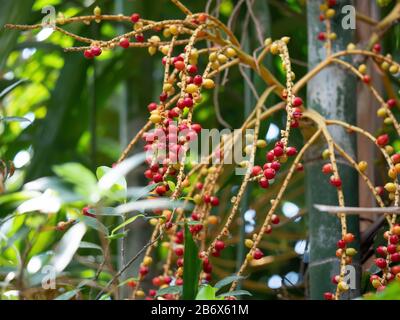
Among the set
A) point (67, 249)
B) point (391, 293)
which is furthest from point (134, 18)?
point (391, 293)

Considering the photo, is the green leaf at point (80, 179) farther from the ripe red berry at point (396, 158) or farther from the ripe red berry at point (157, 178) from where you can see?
the ripe red berry at point (396, 158)

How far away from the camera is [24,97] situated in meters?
2.36

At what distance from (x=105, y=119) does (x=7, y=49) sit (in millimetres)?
1655

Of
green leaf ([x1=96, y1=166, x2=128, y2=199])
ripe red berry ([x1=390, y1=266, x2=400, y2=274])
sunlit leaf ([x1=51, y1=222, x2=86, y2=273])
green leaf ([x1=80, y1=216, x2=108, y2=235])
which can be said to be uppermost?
green leaf ([x1=96, y1=166, x2=128, y2=199])

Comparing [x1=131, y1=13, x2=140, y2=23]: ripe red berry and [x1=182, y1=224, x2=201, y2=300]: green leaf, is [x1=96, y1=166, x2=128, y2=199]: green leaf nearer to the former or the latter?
[x1=182, y1=224, x2=201, y2=300]: green leaf

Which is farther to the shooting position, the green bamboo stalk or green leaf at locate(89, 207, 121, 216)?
the green bamboo stalk

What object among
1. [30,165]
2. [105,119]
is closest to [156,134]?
[30,165]

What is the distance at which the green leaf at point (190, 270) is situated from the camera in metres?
0.91

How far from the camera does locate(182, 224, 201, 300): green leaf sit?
0.91 m

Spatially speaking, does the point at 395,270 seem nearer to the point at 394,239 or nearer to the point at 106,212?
the point at 394,239

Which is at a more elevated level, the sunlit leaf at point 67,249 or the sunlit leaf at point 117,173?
the sunlit leaf at point 117,173

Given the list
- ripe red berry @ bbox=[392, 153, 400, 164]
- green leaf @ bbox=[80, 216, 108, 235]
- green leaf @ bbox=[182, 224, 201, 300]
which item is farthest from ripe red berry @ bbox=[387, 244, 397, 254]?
green leaf @ bbox=[80, 216, 108, 235]

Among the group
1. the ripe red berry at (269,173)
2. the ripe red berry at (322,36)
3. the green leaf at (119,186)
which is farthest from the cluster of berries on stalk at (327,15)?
the green leaf at (119,186)
